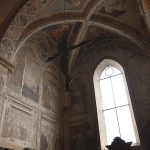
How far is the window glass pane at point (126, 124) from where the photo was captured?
9.38m

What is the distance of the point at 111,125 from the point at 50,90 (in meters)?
3.19

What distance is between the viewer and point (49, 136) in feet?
30.1

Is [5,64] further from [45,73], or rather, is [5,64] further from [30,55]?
[45,73]

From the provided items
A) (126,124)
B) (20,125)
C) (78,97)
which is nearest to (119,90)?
(126,124)

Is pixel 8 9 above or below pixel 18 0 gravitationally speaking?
below

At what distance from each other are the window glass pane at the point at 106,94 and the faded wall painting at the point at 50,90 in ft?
7.19

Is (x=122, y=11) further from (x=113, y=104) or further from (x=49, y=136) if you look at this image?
(x=49, y=136)

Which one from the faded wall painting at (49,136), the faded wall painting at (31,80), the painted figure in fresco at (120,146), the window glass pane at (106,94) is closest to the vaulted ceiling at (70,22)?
the faded wall painting at (31,80)

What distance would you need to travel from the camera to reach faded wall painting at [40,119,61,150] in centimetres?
877

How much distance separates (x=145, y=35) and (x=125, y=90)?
263 centimetres

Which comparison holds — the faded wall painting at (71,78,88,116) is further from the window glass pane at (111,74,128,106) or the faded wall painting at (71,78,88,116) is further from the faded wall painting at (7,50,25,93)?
the faded wall painting at (7,50,25,93)

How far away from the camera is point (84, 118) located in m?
10.2

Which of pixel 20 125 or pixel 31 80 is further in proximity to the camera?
pixel 31 80

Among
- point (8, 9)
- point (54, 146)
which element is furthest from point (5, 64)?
point (54, 146)
